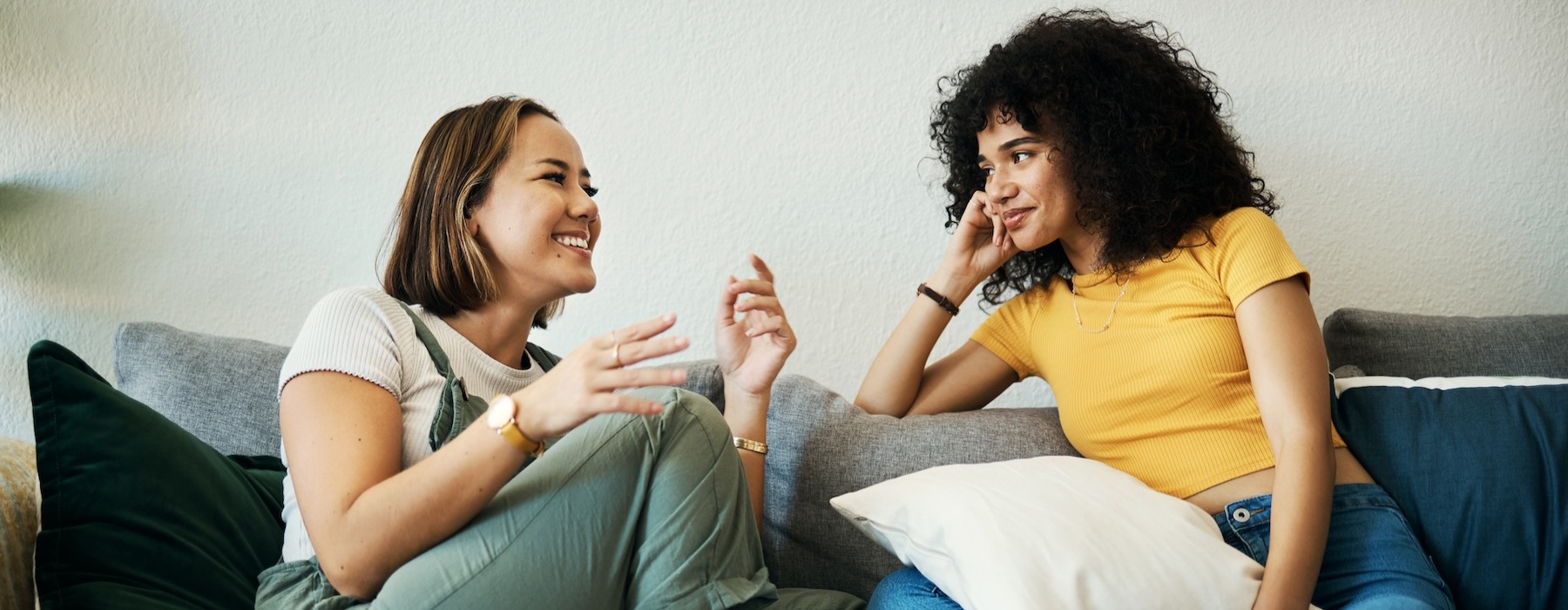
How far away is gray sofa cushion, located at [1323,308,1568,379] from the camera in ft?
5.44

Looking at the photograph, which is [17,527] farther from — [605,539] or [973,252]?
[973,252]

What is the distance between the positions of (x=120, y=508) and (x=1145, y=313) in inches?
50.2

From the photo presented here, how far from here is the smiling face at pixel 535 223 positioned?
1.40 meters

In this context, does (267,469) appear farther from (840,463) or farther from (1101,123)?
(1101,123)

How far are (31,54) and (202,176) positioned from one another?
0.36 m

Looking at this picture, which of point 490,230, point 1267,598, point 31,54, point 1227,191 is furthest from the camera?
point 31,54

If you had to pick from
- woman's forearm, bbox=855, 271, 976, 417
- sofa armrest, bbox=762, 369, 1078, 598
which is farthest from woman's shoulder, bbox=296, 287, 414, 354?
woman's forearm, bbox=855, 271, 976, 417

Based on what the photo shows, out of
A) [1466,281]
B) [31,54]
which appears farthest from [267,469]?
[1466,281]

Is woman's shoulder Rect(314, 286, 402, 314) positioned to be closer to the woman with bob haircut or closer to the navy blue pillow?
the woman with bob haircut

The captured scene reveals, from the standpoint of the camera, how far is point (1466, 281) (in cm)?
194

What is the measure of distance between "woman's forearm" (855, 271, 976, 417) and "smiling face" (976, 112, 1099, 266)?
154mm

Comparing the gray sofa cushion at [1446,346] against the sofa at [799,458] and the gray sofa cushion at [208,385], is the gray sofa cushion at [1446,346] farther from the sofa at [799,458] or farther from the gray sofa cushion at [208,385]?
the gray sofa cushion at [208,385]

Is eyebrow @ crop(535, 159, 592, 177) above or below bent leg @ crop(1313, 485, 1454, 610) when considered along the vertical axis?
above

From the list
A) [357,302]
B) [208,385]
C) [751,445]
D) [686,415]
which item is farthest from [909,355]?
[208,385]
